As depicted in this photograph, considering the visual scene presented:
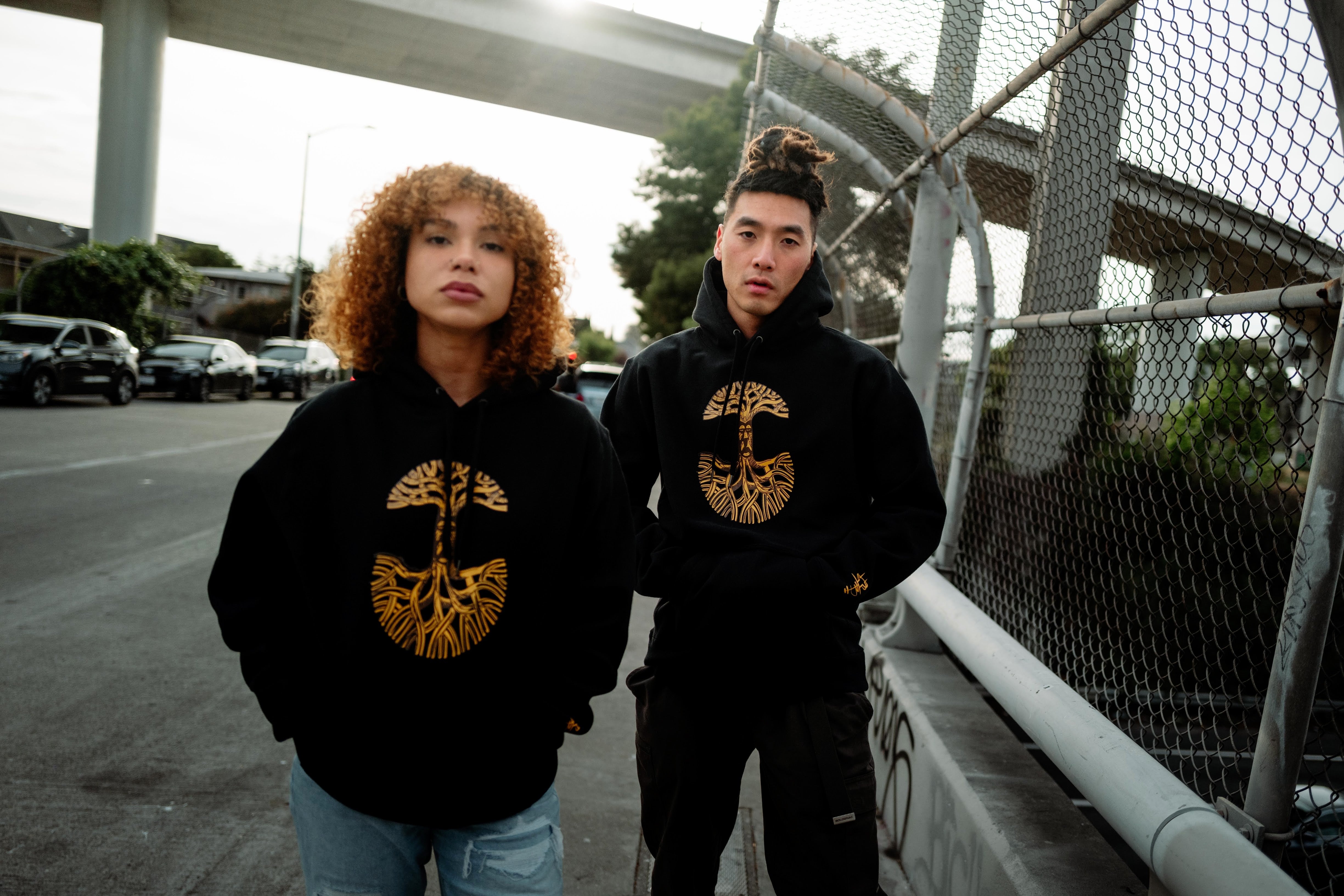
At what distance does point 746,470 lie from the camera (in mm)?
2273

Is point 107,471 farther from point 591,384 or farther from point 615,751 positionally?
point 591,384

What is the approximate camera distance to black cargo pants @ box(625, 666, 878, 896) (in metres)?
2.08

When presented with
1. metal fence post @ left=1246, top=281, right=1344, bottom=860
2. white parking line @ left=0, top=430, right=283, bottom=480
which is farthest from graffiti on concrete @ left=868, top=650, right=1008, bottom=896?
white parking line @ left=0, top=430, right=283, bottom=480

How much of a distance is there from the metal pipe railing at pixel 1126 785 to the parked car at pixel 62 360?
17.2 meters

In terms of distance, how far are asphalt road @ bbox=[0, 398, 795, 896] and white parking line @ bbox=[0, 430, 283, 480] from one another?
70.8 inches

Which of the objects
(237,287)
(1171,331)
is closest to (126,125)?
(1171,331)

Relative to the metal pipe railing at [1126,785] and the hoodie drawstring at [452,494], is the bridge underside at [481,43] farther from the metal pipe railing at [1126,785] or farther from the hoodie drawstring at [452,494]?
the hoodie drawstring at [452,494]

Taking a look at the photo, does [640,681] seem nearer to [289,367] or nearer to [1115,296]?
[1115,296]

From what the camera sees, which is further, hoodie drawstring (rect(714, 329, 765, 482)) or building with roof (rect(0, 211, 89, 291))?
building with roof (rect(0, 211, 89, 291))

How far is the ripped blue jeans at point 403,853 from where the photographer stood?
1.63 meters

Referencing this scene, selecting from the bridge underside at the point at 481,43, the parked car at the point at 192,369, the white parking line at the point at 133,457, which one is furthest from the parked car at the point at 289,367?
the bridge underside at the point at 481,43

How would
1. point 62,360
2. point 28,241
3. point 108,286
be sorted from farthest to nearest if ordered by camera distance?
1. point 28,241
2. point 108,286
3. point 62,360

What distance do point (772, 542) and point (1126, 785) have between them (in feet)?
2.73

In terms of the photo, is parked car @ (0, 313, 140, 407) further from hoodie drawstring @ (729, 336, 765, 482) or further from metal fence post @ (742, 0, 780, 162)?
hoodie drawstring @ (729, 336, 765, 482)
